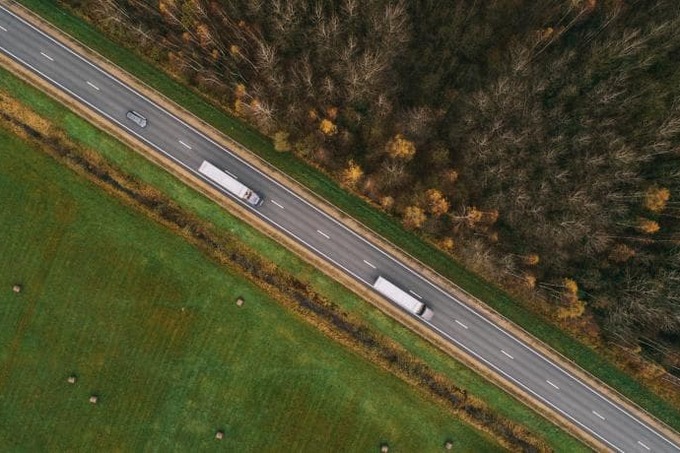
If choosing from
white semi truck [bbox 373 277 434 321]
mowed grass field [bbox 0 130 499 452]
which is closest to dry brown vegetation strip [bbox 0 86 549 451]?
mowed grass field [bbox 0 130 499 452]

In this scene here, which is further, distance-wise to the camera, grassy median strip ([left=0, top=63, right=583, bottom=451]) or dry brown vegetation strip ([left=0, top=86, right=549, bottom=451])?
grassy median strip ([left=0, top=63, right=583, bottom=451])

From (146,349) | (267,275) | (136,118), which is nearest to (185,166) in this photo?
(136,118)

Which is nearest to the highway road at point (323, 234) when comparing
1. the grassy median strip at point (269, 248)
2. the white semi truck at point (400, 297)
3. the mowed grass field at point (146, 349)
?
the white semi truck at point (400, 297)

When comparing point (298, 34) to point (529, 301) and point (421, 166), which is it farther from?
point (529, 301)

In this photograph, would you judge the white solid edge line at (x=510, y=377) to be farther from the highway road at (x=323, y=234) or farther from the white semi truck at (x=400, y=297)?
the white semi truck at (x=400, y=297)

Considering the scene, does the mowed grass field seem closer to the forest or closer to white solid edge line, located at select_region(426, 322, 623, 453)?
white solid edge line, located at select_region(426, 322, 623, 453)

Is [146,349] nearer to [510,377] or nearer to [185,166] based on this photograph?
[185,166]
